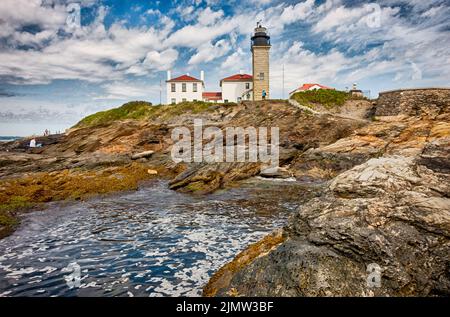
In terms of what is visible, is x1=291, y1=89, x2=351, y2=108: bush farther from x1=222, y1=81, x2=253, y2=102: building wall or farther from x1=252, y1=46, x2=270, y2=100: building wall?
x1=222, y1=81, x2=253, y2=102: building wall

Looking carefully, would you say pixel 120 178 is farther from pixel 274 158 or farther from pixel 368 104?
pixel 368 104

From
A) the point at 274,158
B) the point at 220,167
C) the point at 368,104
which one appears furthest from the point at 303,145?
the point at 368,104

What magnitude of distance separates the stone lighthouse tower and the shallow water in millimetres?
41264

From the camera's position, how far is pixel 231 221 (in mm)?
14195

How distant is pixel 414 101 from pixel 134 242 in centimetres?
3659

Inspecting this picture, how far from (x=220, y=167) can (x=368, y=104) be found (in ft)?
99.6

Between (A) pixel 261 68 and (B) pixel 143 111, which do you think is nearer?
(B) pixel 143 111

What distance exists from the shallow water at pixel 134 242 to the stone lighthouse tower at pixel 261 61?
135ft

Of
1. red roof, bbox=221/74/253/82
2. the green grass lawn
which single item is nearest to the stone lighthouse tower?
red roof, bbox=221/74/253/82

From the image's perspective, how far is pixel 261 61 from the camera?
5706 cm

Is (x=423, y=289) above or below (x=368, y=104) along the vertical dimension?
below

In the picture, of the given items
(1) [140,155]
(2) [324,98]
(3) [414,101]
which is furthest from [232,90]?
(3) [414,101]

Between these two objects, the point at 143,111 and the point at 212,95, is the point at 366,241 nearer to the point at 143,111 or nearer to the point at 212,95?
the point at 143,111

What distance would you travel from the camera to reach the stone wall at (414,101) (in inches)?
1305
